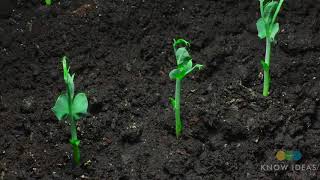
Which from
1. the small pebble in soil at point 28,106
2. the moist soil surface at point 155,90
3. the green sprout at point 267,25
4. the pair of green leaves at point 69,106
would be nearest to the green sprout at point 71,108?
the pair of green leaves at point 69,106

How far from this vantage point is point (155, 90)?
186cm

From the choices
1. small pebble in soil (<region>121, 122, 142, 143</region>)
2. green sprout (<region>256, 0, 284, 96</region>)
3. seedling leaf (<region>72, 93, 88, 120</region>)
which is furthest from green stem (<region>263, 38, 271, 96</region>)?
seedling leaf (<region>72, 93, 88, 120</region>)

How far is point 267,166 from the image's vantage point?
5.25ft

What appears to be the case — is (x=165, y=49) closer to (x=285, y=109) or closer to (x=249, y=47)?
(x=249, y=47)

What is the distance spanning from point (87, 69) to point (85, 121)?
256 millimetres

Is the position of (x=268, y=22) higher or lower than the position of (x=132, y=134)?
higher

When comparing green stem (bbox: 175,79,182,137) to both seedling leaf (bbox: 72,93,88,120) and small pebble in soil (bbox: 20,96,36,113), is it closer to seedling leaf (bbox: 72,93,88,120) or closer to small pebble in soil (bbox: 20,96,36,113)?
seedling leaf (bbox: 72,93,88,120)

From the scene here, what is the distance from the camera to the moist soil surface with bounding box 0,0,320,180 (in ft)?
5.34

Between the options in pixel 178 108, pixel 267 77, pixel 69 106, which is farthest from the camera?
pixel 267 77

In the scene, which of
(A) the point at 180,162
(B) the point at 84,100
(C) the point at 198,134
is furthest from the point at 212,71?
(B) the point at 84,100

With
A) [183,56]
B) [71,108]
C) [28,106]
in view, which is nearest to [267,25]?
[183,56]

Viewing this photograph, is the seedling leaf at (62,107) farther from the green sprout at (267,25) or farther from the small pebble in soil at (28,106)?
the green sprout at (267,25)

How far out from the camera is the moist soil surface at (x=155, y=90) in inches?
64.1

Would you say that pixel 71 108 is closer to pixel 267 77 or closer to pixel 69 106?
pixel 69 106
